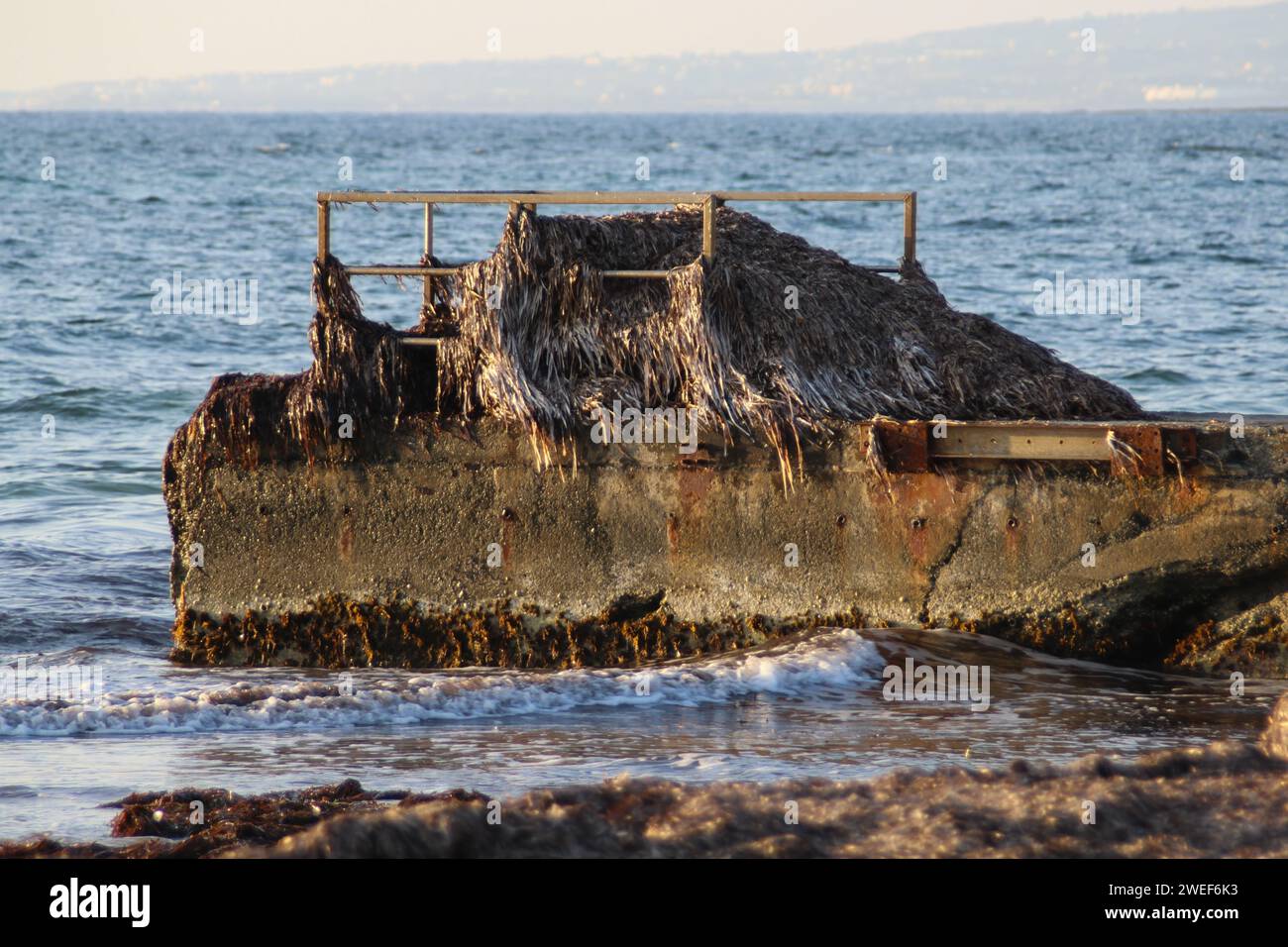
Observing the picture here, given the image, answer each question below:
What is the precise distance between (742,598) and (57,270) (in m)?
27.4

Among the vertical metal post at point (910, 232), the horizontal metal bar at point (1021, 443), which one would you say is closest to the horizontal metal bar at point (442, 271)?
the vertical metal post at point (910, 232)

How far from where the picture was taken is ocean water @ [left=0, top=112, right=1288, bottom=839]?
7.94 metres

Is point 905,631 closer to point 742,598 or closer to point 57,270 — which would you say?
point 742,598

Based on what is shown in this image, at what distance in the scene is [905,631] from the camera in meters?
9.09

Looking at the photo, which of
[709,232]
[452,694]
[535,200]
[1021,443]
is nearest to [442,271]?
[535,200]

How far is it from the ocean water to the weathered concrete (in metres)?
0.26

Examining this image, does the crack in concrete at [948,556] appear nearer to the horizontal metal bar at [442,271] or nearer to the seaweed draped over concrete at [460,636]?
the seaweed draped over concrete at [460,636]

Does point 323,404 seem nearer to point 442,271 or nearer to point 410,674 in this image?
point 442,271

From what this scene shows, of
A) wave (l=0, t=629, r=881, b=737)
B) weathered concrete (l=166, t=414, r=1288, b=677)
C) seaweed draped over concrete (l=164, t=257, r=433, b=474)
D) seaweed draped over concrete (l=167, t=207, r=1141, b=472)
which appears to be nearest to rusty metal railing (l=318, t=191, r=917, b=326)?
seaweed draped over concrete (l=167, t=207, r=1141, b=472)

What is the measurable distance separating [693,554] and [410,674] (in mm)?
1754

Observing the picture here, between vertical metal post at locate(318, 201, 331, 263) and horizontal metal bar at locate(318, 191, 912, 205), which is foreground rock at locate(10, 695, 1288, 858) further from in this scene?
vertical metal post at locate(318, 201, 331, 263)

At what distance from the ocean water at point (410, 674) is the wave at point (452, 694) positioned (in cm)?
2
